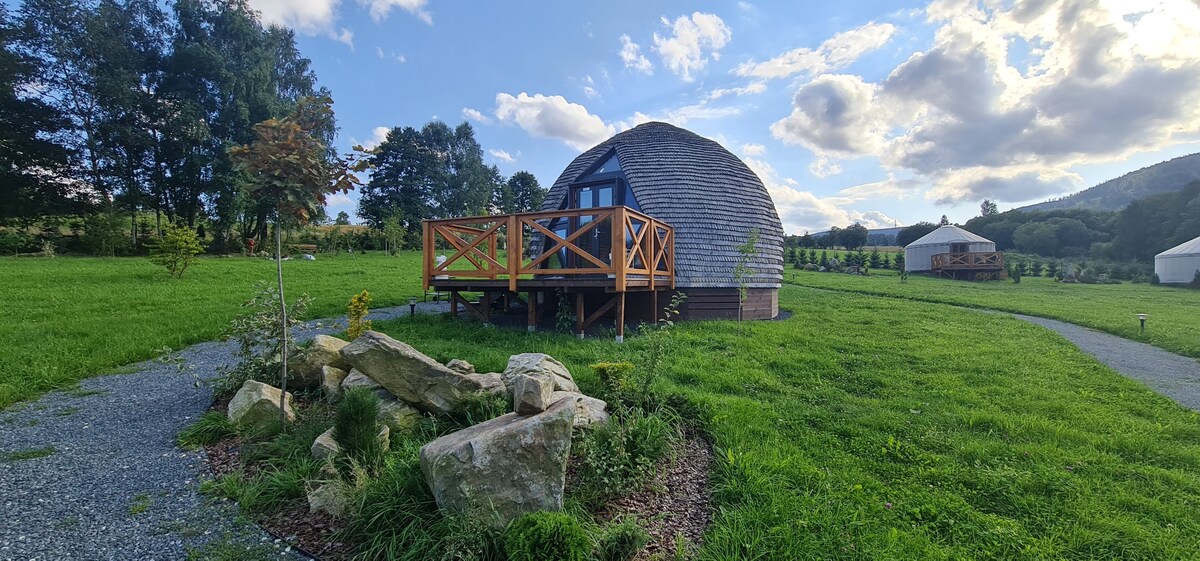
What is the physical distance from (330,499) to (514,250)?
4821 mm

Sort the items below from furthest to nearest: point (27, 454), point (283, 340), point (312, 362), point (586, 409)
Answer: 1. point (312, 362)
2. point (283, 340)
3. point (586, 409)
4. point (27, 454)

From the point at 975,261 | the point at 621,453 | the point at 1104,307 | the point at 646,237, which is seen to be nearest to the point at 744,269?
the point at 646,237

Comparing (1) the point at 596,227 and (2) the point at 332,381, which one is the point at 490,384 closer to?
(2) the point at 332,381

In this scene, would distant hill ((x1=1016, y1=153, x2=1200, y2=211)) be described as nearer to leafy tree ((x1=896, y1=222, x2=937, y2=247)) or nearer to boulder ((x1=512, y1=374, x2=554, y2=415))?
leafy tree ((x1=896, y1=222, x2=937, y2=247))

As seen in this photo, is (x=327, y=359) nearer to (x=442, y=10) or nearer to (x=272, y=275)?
(x=442, y=10)

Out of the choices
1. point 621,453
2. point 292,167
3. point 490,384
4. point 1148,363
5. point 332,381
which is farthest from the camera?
point 1148,363

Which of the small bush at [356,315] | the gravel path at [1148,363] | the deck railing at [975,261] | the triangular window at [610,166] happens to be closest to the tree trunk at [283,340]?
the small bush at [356,315]

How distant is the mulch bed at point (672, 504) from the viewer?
273 cm

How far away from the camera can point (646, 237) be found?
28.4 feet

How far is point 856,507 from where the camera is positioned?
2938 millimetres

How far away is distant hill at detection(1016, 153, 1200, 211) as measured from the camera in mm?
90250

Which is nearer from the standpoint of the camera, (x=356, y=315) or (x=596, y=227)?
(x=356, y=315)

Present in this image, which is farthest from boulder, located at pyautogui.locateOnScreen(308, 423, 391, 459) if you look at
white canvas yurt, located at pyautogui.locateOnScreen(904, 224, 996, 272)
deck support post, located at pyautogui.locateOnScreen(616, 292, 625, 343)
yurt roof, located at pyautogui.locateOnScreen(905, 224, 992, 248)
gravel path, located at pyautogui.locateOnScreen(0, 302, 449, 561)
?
yurt roof, located at pyautogui.locateOnScreen(905, 224, 992, 248)

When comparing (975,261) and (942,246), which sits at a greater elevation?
(942,246)
